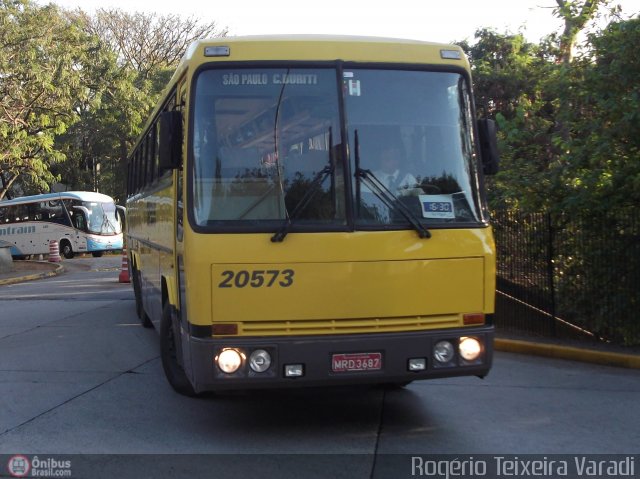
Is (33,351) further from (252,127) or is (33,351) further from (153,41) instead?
(153,41)

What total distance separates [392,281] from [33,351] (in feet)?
20.6

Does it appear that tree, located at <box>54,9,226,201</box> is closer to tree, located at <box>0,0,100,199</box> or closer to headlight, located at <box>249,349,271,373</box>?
tree, located at <box>0,0,100,199</box>

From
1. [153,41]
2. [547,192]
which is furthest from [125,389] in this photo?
[153,41]

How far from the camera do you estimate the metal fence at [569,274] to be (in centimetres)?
966

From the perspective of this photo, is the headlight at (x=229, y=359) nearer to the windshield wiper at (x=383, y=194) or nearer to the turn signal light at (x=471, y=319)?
the windshield wiper at (x=383, y=194)

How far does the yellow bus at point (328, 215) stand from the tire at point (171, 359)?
1.51 meters

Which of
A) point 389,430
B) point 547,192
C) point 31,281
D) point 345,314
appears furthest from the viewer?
point 31,281

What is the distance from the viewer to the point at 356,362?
18.1 feet

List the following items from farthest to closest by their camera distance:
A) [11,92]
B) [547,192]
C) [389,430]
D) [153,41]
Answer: [153,41] → [11,92] → [547,192] → [389,430]

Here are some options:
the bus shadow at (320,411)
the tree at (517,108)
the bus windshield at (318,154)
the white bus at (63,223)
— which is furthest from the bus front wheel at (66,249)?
the bus windshield at (318,154)

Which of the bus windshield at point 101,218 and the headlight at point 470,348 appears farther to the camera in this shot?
the bus windshield at point 101,218

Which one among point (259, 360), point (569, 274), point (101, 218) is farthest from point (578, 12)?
point (101, 218)

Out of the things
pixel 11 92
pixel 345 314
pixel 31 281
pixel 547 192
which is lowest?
pixel 31 281

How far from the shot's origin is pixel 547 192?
10719 mm
